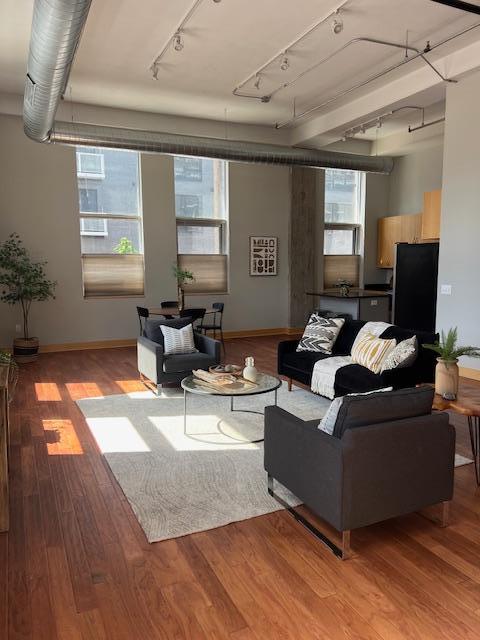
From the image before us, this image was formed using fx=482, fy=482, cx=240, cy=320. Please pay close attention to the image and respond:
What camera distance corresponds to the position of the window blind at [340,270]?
10.2m

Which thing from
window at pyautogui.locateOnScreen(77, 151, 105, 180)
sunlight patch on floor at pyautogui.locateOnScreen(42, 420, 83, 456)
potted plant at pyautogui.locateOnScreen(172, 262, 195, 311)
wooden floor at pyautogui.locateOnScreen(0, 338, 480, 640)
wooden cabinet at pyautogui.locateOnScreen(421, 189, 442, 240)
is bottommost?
sunlight patch on floor at pyautogui.locateOnScreen(42, 420, 83, 456)

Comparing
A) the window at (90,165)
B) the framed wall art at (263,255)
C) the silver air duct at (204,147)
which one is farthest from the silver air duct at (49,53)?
the framed wall art at (263,255)

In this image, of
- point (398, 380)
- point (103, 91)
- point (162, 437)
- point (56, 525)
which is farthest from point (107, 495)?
point (103, 91)

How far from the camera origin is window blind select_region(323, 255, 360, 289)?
10234mm

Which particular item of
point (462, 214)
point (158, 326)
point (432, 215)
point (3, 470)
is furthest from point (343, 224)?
point (3, 470)

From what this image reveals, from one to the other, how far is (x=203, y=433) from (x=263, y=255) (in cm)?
581

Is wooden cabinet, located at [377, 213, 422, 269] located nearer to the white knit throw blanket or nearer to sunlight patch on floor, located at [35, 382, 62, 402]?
the white knit throw blanket

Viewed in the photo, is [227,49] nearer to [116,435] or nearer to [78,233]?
[78,233]

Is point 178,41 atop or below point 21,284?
atop

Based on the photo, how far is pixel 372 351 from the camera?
464 cm

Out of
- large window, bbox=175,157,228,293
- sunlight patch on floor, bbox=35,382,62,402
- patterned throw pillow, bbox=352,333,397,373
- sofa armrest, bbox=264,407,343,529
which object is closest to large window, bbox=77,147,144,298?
large window, bbox=175,157,228,293

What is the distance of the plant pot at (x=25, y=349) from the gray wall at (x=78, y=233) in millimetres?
580

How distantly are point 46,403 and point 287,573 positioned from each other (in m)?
3.64

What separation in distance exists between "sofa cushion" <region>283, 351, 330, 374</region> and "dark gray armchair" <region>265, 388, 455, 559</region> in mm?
2264
